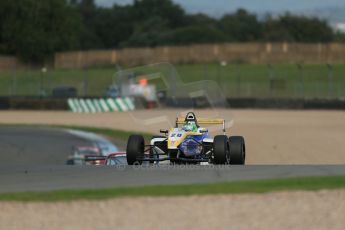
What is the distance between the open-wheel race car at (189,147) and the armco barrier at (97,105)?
37240 mm

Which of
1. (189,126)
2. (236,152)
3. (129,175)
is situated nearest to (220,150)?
(236,152)

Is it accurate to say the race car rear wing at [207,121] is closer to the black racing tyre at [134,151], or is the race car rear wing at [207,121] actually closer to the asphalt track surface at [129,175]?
the black racing tyre at [134,151]

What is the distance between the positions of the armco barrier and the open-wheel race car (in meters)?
37.2

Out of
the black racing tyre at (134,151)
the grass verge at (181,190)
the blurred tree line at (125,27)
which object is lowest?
the grass verge at (181,190)

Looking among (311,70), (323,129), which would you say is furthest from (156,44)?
(323,129)

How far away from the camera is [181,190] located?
11203 mm

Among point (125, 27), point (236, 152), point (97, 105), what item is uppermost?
point (125, 27)

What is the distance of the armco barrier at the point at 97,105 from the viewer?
53.9m

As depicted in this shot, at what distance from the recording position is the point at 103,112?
53.9 m

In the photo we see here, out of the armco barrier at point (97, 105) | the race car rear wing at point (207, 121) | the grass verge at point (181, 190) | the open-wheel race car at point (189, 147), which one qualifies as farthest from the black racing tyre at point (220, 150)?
the armco barrier at point (97, 105)

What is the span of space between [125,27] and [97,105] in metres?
79.4

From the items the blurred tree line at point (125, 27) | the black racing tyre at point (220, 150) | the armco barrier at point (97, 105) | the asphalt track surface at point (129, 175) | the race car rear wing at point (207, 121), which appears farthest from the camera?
the blurred tree line at point (125, 27)

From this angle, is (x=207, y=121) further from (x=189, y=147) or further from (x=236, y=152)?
(x=236, y=152)

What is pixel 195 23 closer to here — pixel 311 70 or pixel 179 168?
pixel 311 70
